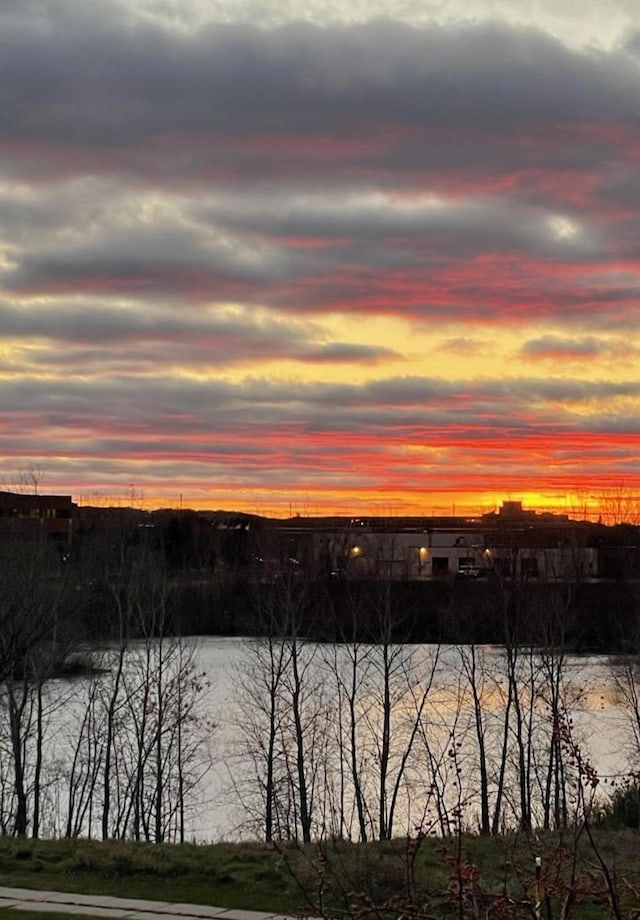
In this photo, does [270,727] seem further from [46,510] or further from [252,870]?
[46,510]

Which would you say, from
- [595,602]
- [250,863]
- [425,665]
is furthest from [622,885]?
[595,602]

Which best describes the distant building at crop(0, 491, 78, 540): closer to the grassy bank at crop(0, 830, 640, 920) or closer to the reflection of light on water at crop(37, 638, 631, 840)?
the reflection of light on water at crop(37, 638, 631, 840)

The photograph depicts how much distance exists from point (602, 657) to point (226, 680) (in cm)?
1790

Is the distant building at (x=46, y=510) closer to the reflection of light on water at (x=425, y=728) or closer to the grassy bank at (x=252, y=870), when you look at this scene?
the reflection of light on water at (x=425, y=728)

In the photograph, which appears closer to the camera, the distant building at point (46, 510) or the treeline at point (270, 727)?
the treeline at point (270, 727)

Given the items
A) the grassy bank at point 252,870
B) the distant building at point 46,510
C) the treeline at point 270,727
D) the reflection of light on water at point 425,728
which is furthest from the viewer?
the distant building at point 46,510

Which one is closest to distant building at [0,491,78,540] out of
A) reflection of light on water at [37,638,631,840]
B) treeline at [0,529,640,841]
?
treeline at [0,529,640,841]

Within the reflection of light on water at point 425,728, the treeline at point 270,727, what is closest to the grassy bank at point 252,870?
the treeline at point 270,727

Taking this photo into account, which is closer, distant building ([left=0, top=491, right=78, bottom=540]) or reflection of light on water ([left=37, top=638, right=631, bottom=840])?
reflection of light on water ([left=37, top=638, right=631, bottom=840])

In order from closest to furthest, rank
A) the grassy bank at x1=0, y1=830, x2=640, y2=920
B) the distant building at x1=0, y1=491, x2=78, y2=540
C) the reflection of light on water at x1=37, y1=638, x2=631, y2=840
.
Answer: the grassy bank at x1=0, y1=830, x2=640, y2=920, the reflection of light on water at x1=37, y1=638, x2=631, y2=840, the distant building at x1=0, y1=491, x2=78, y2=540

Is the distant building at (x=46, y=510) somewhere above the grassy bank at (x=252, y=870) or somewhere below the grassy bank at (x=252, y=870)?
above

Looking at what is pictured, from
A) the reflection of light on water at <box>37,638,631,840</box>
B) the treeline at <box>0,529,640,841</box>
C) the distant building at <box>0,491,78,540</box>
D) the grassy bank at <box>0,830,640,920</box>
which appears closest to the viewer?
the grassy bank at <box>0,830,640,920</box>

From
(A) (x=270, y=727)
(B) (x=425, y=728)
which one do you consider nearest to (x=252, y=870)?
(A) (x=270, y=727)

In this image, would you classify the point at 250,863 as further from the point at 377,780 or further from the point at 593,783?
the point at 377,780
